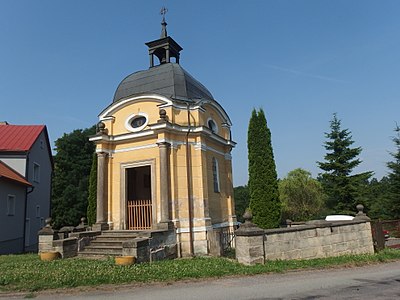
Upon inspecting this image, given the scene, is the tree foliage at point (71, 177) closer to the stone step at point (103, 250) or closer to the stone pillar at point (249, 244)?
the stone step at point (103, 250)

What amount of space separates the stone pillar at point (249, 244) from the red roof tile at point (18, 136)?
53.6 ft

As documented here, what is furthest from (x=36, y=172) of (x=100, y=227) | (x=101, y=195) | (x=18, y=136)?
(x=100, y=227)

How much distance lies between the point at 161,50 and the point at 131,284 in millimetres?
12426

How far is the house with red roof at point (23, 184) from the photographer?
17.8 m

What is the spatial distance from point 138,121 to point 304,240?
8.11m

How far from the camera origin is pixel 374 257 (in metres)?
11.2

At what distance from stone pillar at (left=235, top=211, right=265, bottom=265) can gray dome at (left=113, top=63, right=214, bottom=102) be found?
21.3ft

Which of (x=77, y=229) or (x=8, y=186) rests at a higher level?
(x=8, y=186)

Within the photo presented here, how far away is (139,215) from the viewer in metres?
13.6

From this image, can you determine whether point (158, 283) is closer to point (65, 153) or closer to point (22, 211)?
point (22, 211)

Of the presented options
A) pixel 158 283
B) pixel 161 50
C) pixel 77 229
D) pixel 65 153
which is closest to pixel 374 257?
pixel 158 283

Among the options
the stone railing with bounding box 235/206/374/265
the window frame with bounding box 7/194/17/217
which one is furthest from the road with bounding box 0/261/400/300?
the window frame with bounding box 7/194/17/217

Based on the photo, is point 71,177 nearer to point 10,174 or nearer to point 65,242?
point 10,174

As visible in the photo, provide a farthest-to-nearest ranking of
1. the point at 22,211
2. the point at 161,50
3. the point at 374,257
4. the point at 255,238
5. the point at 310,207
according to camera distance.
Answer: the point at 310,207 < the point at 22,211 < the point at 161,50 < the point at 374,257 < the point at 255,238
